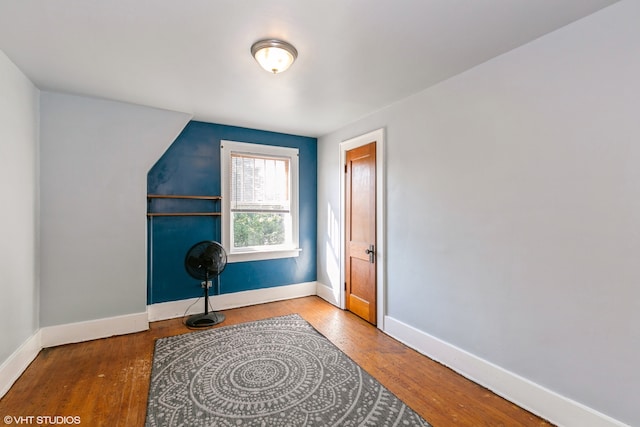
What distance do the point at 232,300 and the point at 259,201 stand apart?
1.40 metres

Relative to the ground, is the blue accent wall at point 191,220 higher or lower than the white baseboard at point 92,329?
higher

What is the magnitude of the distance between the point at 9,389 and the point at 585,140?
13.9 feet

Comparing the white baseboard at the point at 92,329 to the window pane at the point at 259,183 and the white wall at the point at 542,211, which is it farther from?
the white wall at the point at 542,211

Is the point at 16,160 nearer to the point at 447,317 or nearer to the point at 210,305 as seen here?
the point at 210,305

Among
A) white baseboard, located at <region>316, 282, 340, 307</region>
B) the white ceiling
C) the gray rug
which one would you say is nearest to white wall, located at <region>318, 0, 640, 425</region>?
the white ceiling

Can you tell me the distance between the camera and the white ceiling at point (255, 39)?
65.6 inches

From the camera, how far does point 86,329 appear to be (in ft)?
9.88

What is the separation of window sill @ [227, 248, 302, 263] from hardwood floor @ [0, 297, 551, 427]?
3.47 ft

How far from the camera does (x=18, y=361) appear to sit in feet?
7.76

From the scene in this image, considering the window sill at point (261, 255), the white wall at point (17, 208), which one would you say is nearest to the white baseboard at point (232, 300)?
the window sill at point (261, 255)

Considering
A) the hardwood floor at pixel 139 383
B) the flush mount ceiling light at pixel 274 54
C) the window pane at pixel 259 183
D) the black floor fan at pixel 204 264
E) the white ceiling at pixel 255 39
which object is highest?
the white ceiling at pixel 255 39

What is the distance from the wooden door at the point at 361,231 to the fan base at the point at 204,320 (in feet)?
5.35

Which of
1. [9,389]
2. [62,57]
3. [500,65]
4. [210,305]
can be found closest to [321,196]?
[210,305]

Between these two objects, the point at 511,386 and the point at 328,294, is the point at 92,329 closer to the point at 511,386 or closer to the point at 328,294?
the point at 328,294
